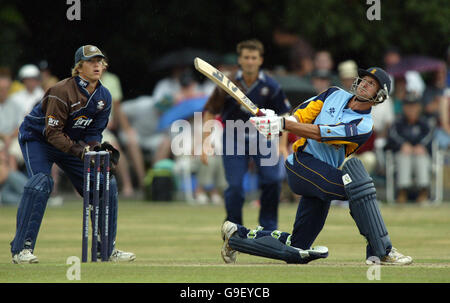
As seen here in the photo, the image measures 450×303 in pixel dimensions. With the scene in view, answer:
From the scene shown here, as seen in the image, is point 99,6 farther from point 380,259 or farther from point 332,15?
point 380,259

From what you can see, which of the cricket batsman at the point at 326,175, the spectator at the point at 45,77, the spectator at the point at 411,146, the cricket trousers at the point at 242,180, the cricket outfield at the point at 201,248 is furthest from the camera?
the spectator at the point at 45,77

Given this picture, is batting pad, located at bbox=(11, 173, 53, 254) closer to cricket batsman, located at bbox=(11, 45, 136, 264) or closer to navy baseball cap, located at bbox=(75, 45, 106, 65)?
cricket batsman, located at bbox=(11, 45, 136, 264)

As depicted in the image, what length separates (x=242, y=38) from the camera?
67.3 feet

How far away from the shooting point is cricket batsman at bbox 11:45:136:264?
29.3 feet

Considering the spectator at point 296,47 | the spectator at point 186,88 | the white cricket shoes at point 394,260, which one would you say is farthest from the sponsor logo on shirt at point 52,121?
the spectator at point 296,47

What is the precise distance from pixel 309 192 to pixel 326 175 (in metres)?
0.23

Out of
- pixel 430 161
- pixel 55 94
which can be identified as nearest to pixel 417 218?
pixel 430 161

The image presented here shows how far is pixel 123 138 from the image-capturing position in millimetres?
18719

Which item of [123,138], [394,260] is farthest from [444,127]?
[394,260]

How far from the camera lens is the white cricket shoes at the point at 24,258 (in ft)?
28.9

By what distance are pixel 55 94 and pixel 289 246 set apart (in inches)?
101

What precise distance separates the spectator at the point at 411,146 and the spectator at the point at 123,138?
4.80 meters

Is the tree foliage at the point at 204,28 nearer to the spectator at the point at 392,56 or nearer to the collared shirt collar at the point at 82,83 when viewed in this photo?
the spectator at the point at 392,56

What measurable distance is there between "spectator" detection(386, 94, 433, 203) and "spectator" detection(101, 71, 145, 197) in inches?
189
